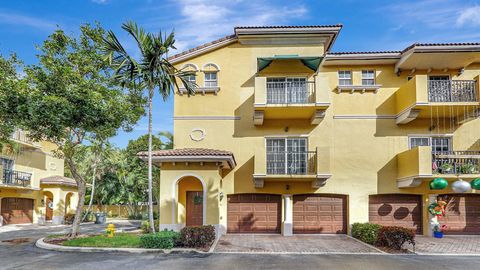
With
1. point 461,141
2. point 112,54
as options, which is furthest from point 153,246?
point 461,141

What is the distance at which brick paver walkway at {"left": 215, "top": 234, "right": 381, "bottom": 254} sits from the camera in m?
14.8

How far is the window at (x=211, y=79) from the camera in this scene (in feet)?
66.0

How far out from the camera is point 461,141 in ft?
63.4

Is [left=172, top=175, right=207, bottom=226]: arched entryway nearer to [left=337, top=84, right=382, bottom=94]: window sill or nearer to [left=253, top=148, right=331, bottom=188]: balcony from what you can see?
[left=253, top=148, right=331, bottom=188]: balcony

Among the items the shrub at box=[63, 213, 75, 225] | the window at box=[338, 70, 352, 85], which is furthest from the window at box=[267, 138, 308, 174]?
the shrub at box=[63, 213, 75, 225]

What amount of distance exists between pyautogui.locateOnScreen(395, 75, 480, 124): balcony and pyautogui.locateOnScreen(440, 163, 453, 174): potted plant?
8.71ft

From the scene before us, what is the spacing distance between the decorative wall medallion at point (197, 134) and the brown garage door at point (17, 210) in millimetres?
17117

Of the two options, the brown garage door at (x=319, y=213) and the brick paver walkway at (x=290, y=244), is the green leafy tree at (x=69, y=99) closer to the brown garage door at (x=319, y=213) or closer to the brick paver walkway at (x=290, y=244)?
the brick paver walkway at (x=290, y=244)

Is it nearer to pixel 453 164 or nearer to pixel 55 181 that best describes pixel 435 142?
pixel 453 164

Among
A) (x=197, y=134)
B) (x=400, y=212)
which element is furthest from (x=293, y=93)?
(x=400, y=212)

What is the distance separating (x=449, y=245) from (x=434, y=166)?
11.7 ft

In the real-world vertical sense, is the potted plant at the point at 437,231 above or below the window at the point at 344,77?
below

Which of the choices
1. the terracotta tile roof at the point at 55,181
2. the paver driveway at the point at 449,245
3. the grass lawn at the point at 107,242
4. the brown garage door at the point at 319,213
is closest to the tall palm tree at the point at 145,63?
the grass lawn at the point at 107,242

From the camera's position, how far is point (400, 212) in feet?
63.7
